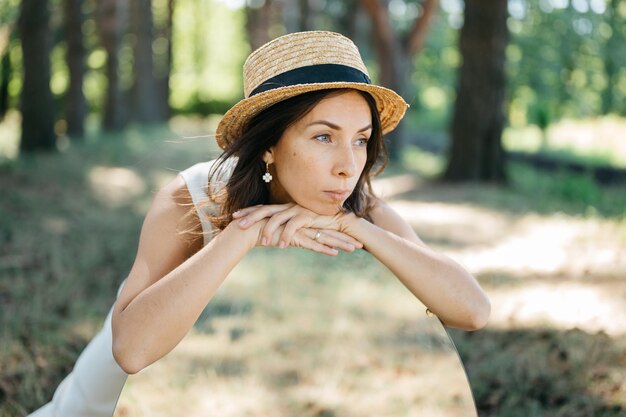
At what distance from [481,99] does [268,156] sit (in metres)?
8.07

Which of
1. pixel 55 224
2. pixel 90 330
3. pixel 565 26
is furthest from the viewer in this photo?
pixel 565 26

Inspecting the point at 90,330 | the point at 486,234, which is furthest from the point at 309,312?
the point at 486,234

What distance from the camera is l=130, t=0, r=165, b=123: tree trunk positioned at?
20234 millimetres

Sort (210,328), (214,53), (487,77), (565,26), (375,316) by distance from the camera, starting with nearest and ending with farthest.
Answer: (210,328) → (375,316) → (487,77) → (565,26) → (214,53)

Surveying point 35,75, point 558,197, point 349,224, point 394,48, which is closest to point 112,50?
point 35,75

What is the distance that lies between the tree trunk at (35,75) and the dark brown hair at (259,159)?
959 centimetres

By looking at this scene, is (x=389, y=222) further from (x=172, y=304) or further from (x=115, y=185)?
(x=115, y=185)

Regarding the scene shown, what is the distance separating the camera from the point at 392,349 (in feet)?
7.48

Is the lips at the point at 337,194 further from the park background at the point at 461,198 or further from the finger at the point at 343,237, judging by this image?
the park background at the point at 461,198

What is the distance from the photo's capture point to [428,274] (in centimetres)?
210

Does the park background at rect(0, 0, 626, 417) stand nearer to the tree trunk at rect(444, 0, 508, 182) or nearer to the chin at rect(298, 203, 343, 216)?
the tree trunk at rect(444, 0, 508, 182)

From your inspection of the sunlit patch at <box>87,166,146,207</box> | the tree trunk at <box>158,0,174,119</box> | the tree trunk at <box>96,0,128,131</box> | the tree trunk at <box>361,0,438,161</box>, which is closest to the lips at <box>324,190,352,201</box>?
the sunlit patch at <box>87,166,146,207</box>

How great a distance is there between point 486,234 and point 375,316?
472 centimetres

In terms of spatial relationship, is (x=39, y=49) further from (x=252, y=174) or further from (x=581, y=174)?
(x=252, y=174)
